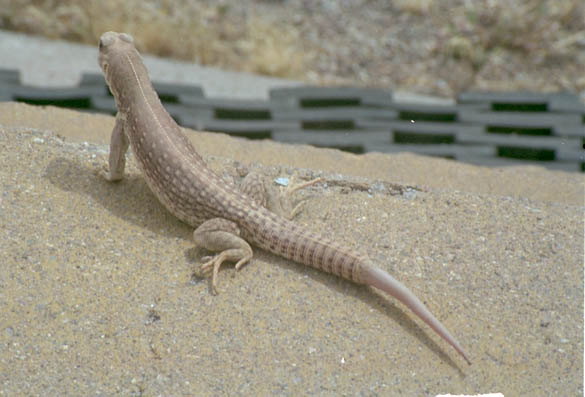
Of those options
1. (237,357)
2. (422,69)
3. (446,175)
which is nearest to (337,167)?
(446,175)

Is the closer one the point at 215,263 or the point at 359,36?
the point at 215,263

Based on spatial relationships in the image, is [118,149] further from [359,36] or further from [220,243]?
[359,36]

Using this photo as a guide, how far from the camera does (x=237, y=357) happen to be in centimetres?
359

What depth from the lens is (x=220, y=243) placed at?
163 inches

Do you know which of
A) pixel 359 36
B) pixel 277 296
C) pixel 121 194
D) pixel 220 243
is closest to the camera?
pixel 277 296

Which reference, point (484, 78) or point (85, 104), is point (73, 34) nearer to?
point (85, 104)

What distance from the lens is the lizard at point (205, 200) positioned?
3.99 meters

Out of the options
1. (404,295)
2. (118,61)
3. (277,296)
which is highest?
(118,61)

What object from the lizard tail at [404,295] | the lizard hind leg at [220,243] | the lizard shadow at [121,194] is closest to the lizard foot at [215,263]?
the lizard hind leg at [220,243]

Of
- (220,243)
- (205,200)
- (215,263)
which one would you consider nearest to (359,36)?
(205,200)

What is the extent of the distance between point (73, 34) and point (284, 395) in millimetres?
8077

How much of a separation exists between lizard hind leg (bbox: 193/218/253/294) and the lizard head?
1.27 metres

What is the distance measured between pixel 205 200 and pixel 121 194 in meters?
0.83

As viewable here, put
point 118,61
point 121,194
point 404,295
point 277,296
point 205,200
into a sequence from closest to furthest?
Result: 1. point 404,295
2. point 277,296
3. point 205,200
4. point 118,61
5. point 121,194
